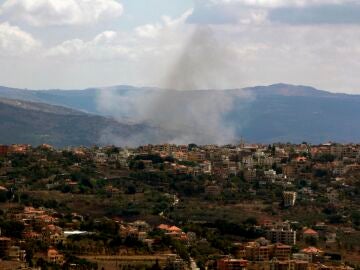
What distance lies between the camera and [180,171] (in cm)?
9956

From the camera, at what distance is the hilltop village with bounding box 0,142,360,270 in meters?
63.5

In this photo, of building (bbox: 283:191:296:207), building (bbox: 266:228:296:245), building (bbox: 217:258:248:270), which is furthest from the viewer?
building (bbox: 283:191:296:207)

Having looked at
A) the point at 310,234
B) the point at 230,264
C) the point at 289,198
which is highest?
the point at 289,198

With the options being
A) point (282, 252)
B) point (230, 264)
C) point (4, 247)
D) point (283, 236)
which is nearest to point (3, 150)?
point (283, 236)

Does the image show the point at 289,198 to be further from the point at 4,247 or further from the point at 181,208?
the point at 4,247

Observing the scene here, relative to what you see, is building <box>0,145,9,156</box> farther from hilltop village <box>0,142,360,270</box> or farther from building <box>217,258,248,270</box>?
building <box>217,258,248,270</box>

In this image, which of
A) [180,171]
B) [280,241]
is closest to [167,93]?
[180,171]

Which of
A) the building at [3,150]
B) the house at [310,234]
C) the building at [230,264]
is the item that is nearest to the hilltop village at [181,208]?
the building at [230,264]

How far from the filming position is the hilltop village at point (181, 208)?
208ft

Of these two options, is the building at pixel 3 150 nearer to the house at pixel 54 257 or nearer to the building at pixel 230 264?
the house at pixel 54 257

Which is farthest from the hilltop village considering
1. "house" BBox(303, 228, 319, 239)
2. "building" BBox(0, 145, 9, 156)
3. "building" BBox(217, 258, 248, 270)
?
"building" BBox(0, 145, 9, 156)

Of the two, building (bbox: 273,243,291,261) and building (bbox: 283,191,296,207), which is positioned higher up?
building (bbox: 283,191,296,207)

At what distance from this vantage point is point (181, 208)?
8369 centimetres

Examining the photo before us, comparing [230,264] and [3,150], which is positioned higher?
[3,150]
